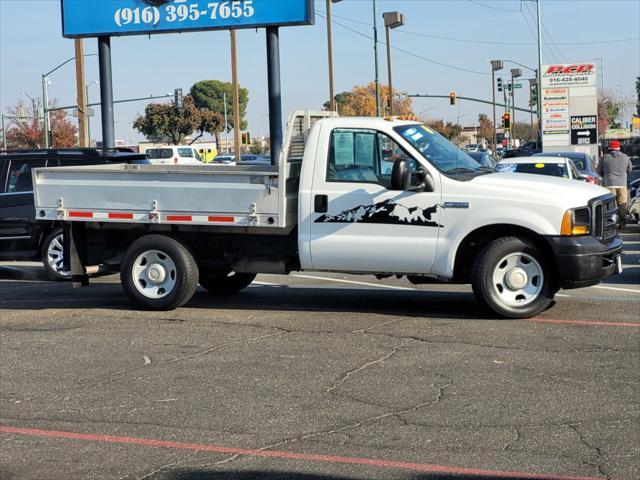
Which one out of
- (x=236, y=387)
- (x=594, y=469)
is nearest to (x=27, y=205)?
(x=236, y=387)

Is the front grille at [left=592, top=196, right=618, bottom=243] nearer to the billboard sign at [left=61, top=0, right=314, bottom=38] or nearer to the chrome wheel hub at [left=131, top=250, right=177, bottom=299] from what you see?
the chrome wheel hub at [left=131, top=250, right=177, bottom=299]

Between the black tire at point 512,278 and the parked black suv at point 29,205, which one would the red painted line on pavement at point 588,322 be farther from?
the parked black suv at point 29,205

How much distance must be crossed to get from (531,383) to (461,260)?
2.89 m

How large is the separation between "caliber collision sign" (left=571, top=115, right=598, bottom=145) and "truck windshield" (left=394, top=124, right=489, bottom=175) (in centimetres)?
2711

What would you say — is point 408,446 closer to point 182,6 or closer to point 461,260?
point 461,260

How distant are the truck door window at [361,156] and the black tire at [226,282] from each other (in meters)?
2.57

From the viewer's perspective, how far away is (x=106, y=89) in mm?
17688

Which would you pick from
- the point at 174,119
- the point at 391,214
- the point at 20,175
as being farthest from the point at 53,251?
the point at 174,119

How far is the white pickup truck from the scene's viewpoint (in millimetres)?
9528

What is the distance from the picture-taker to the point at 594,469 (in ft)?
17.3

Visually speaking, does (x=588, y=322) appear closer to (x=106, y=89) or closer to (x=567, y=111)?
(x=106, y=89)

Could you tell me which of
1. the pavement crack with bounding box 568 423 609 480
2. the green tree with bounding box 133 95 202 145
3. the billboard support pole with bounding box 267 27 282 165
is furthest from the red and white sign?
the green tree with bounding box 133 95 202 145

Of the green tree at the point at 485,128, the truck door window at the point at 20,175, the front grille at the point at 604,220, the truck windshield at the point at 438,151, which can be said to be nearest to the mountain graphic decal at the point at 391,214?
the truck windshield at the point at 438,151

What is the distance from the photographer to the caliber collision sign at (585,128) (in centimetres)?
3603
